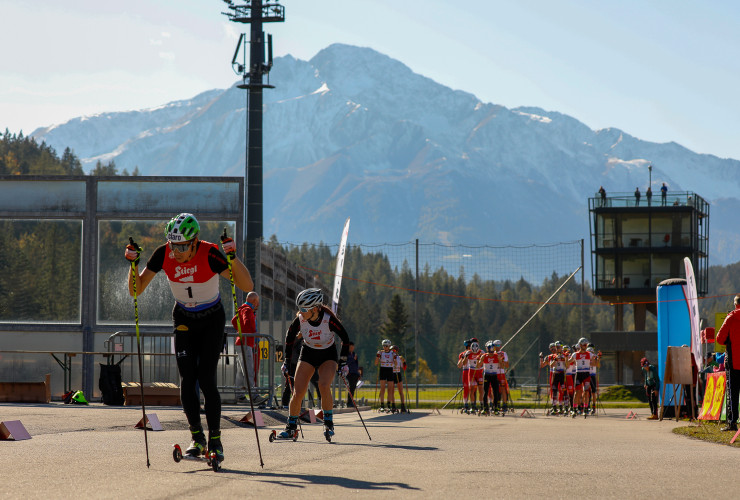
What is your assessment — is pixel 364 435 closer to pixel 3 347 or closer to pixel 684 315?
pixel 684 315

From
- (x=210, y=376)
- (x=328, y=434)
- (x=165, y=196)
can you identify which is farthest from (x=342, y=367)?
(x=165, y=196)

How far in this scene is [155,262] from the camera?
8.25 m

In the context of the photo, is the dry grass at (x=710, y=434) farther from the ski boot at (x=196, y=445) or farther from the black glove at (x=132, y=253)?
the black glove at (x=132, y=253)

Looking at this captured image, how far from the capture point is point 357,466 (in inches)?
337

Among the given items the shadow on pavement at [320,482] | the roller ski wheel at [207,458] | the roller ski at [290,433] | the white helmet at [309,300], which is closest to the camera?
the shadow on pavement at [320,482]

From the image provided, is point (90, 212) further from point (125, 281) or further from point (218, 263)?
point (218, 263)

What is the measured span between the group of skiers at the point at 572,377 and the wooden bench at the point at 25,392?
1311 centimetres

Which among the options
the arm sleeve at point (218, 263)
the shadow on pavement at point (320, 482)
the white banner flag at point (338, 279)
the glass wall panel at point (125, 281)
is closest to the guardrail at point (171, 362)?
the white banner flag at point (338, 279)

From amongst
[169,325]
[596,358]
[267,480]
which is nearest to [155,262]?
[267,480]

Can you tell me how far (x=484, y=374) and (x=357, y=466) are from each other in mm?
17037

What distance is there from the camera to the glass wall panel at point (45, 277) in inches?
1044

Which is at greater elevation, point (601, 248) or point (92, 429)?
point (601, 248)

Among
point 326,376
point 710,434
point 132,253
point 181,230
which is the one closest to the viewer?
point 132,253

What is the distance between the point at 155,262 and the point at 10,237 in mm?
20716
